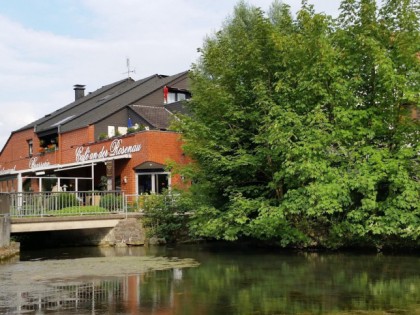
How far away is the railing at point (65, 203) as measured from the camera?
23422 mm

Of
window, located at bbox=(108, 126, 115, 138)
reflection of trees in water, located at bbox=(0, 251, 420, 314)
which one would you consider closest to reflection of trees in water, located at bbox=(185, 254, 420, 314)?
reflection of trees in water, located at bbox=(0, 251, 420, 314)

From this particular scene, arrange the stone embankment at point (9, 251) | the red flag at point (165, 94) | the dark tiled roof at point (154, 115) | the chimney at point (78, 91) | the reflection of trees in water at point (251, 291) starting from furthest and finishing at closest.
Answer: the chimney at point (78, 91) < the red flag at point (165, 94) < the dark tiled roof at point (154, 115) < the stone embankment at point (9, 251) < the reflection of trees in water at point (251, 291)

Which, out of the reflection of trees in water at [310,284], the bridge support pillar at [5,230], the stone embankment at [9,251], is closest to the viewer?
the reflection of trees in water at [310,284]

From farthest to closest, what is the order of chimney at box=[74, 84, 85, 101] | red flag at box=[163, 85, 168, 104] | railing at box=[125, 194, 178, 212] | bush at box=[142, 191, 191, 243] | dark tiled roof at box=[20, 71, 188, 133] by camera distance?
chimney at box=[74, 84, 85, 101] < red flag at box=[163, 85, 168, 104] < dark tiled roof at box=[20, 71, 188, 133] < railing at box=[125, 194, 178, 212] < bush at box=[142, 191, 191, 243]

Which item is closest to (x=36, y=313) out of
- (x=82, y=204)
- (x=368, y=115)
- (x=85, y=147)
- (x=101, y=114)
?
(x=368, y=115)

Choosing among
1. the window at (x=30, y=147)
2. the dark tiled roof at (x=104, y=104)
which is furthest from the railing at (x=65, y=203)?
the window at (x=30, y=147)

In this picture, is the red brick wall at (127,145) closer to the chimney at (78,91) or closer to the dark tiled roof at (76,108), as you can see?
the dark tiled roof at (76,108)

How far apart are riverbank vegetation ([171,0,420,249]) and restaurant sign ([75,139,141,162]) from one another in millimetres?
9776

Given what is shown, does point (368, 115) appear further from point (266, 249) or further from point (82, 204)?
point (82, 204)

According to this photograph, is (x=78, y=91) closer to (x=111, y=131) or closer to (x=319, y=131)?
(x=111, y=131)

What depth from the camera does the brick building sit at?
31219 mm

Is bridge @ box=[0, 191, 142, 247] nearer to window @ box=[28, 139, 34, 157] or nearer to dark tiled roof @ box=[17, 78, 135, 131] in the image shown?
dark tiled roof @ box=[17, 78, 135, 131]

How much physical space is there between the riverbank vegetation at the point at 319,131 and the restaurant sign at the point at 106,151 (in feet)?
32.1

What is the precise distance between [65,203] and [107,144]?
8957 mm
